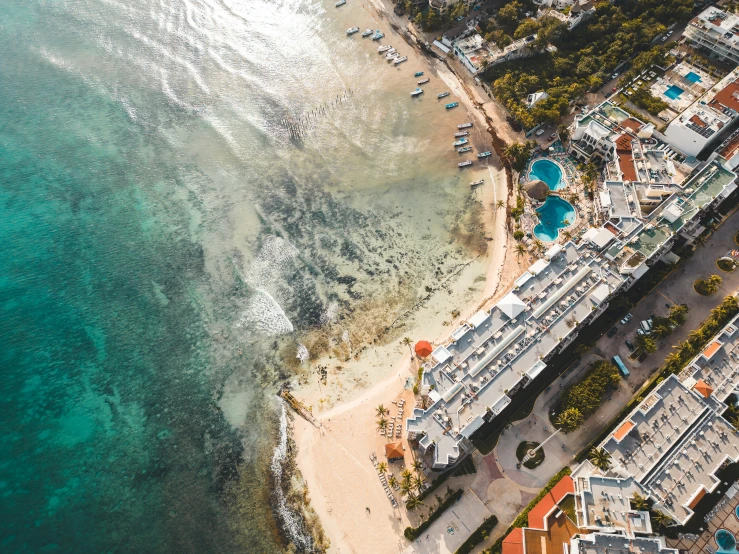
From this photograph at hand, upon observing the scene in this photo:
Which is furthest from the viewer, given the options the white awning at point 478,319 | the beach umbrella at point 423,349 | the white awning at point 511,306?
the beach umbrella at point 423,349

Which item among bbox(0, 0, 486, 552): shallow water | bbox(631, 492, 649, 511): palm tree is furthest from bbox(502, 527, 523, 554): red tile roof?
bbox(0, 0, 486, 552): shallow water

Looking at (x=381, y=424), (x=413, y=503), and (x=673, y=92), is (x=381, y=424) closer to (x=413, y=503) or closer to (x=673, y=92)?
(x=413, y=503)

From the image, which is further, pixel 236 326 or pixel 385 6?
pixel 385 6

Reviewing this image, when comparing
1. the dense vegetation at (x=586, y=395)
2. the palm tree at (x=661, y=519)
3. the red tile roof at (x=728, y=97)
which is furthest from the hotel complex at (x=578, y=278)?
the palm tree at (x=661, y=519)

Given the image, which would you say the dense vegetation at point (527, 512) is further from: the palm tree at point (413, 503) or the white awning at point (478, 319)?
the white awning at point (478, 319)

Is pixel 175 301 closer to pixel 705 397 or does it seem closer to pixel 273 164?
pixel 273 164

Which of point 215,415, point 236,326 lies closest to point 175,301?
point 236,326

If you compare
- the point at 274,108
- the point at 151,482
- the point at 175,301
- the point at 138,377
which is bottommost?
the point at 151,482

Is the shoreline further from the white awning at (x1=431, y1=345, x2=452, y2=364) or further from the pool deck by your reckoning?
the pool deck
